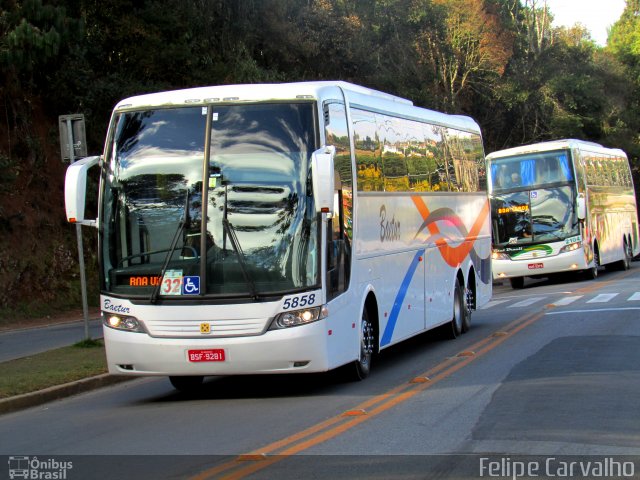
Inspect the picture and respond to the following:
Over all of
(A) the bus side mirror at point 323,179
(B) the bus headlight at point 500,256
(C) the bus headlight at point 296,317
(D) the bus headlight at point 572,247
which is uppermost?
(A) the bus side mirror at point 323,179

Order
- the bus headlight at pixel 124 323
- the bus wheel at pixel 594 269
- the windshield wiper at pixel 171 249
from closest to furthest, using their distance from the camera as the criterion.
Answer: the windshield wiper at pixel 171 249
the bus headlight at pixel 124 323
the bus wheel at pixel 594 269

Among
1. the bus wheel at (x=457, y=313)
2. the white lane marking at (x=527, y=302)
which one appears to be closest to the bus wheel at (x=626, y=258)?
the white lane marking at (x=527, y=302)

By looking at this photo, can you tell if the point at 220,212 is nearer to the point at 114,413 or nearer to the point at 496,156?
the point at 114,413

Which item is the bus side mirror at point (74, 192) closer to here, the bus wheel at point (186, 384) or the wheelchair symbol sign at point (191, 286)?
the wheelchair symbol sign at point (191, 286)

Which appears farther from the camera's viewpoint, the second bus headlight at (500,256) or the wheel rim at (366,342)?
the second bus headlight at (500,256)

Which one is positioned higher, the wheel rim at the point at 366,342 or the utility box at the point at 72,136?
the utility box at the point at 72,136

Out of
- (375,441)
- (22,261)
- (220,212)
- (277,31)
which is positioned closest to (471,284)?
(220,212)

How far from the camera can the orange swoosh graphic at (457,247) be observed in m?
15.3

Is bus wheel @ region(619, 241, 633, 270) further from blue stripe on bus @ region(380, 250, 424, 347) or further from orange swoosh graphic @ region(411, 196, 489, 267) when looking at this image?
blue stripe on bus @ region(380, 250, 424, 347)

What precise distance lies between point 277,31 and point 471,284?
17012 mm

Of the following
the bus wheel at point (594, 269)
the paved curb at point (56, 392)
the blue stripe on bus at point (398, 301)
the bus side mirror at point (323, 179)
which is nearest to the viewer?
the bus side mirror at point (323, 179)

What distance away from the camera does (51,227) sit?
26891mm

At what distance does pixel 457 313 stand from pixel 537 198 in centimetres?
1389

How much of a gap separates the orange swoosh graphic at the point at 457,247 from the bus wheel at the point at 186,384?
4454mm
